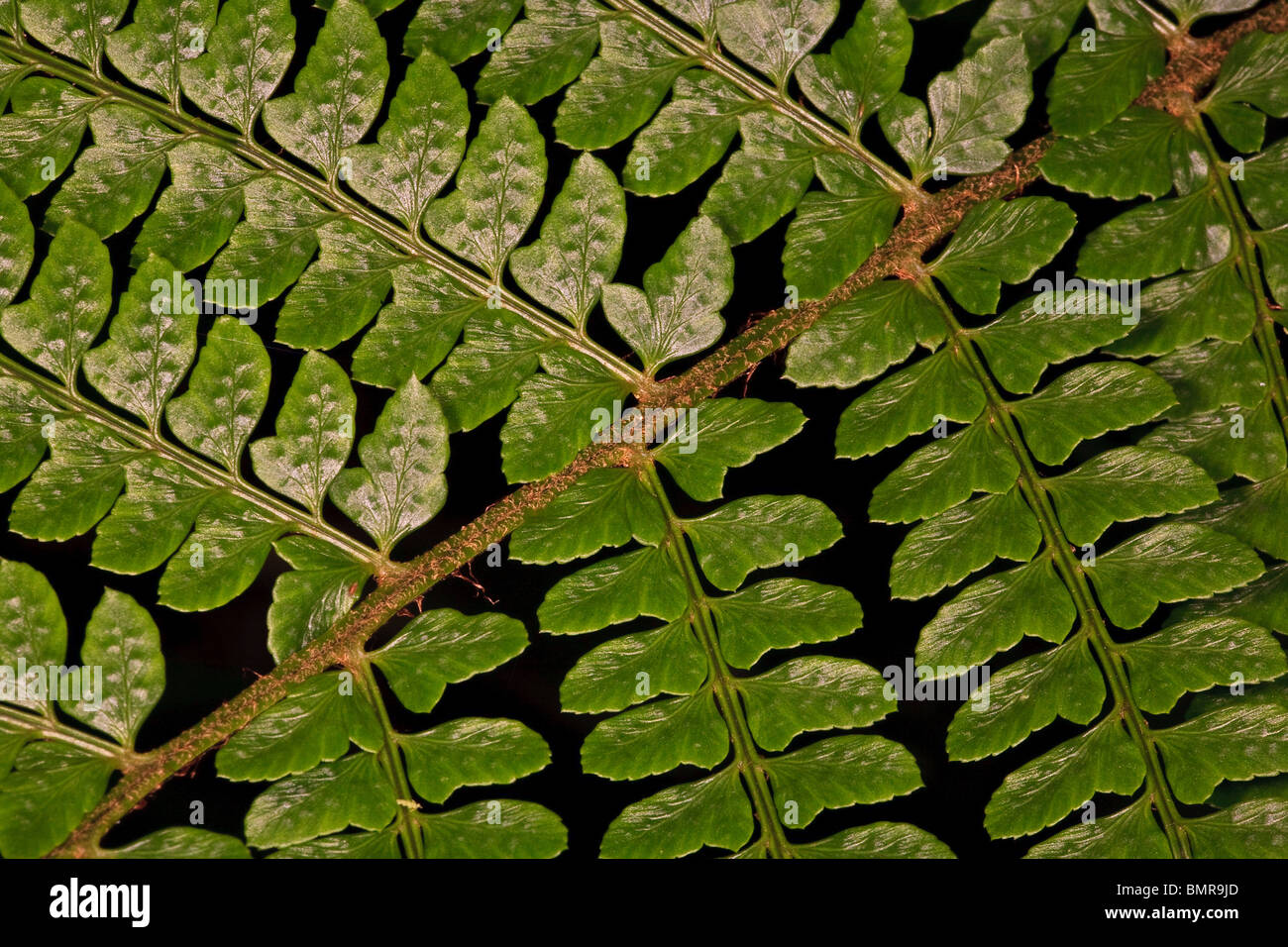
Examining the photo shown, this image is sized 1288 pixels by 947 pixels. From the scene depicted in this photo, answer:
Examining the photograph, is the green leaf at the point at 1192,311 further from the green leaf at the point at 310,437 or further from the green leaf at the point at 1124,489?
the green leaf at the point at 310,437

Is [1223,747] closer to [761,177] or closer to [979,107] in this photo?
[979,107]

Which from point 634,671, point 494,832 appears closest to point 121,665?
point 494,832

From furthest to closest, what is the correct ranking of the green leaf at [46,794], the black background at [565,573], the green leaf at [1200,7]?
the black background at [565,573] → the green leaf at [1200,7] → the green leaf at [46,794]

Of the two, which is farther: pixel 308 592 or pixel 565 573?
pixel 565 573

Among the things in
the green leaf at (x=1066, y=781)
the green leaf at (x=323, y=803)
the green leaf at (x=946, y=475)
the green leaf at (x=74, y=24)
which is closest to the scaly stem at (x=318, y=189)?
the green leaf at (x=74, y=24)

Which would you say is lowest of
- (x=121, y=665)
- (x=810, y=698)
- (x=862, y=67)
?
(x=810, y=698)

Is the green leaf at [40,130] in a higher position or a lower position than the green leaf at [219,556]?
higher
